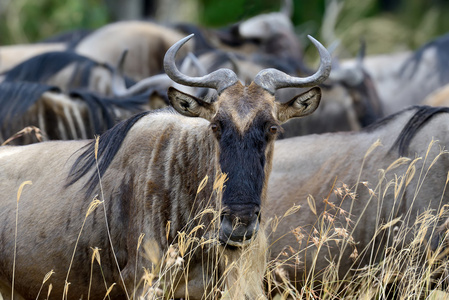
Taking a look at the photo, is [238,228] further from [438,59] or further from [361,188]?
[438,59]

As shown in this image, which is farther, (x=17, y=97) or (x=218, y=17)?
(x=218, y=17)

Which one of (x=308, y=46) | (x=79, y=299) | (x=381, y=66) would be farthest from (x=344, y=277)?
(x=308, y=46)

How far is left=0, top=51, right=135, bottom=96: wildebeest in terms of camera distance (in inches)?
339

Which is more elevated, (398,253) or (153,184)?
(153,184)

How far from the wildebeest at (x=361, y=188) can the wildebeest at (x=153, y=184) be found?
30.3 inches

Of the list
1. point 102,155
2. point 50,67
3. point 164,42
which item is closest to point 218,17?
point 164,42

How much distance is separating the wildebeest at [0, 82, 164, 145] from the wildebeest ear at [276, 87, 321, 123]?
2.64 metres

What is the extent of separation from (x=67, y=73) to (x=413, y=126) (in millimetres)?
5071

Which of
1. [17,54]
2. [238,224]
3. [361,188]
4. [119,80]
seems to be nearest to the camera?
[238,224]

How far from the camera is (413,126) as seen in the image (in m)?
5.04

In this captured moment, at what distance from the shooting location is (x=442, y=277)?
4.55m

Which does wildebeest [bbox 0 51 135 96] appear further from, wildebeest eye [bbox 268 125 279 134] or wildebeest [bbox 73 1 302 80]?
wildebeest eye [bbox 268 125 279 134]

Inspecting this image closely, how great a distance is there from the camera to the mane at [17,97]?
6562mm

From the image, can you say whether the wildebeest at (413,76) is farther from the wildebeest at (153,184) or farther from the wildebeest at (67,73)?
the wildebeest at (153,184)
